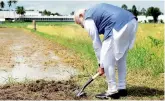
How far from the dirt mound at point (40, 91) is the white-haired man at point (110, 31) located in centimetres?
74

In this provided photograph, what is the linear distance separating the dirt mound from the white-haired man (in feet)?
Answer: 2.44

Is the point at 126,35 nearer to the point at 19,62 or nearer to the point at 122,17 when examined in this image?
the point at 122,17

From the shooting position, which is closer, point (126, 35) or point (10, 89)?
point (126, 35)

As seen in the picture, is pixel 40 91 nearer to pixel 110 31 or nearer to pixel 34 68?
pixel 110 31

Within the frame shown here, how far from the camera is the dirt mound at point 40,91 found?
714cm

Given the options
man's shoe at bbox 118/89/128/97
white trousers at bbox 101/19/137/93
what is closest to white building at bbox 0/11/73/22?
man's shoe at bbox 118/89/128/97

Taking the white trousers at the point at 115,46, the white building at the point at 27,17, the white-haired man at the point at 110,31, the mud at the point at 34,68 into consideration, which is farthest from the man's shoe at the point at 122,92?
the white building at the point at 27,17

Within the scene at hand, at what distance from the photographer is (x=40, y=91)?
7.76 meters

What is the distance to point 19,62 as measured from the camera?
12.9 m

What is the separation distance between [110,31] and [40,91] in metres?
1.81

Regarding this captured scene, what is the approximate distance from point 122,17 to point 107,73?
0.92 m

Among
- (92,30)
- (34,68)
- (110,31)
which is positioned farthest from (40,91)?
(34,68)

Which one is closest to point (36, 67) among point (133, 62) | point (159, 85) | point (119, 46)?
point (133, 62)

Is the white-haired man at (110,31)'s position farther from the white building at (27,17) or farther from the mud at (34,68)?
the white building at (27,17)
